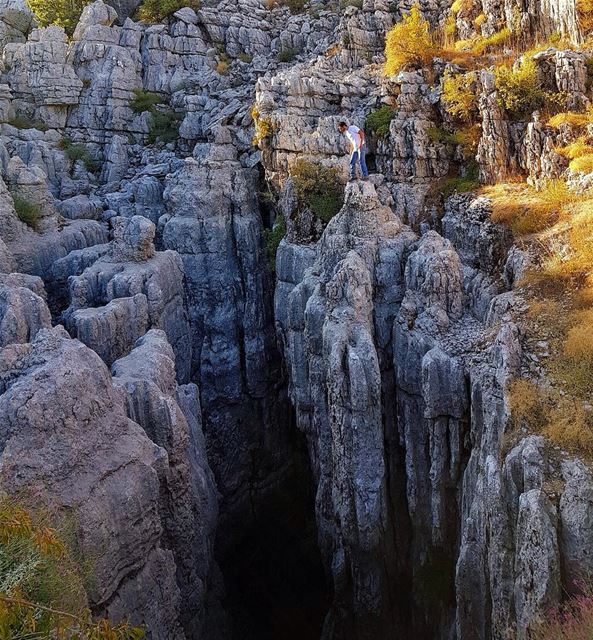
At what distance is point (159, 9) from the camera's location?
104ft

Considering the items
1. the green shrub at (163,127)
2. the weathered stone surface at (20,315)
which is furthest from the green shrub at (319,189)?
the green shrub at (163,127)

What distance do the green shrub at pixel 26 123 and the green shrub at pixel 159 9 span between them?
9362 mm

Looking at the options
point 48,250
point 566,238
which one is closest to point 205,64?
point 48,250

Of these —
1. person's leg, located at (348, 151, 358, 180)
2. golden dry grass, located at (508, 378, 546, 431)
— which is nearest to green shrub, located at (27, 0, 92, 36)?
person's leg, located at (348, 151, 358, 180)

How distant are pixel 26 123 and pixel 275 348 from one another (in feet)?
53.8

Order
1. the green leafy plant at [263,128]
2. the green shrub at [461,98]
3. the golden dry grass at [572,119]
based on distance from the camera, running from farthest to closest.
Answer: the green leafy plant at [263,128] < the green shrub at [461,98] < the golden dry grass at [572,119]

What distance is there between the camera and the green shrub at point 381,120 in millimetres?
19672

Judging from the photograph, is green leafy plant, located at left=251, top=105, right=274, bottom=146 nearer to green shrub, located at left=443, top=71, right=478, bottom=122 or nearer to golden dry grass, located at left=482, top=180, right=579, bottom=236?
green shrub, located at left=443, top=71, right=478, bottom=122

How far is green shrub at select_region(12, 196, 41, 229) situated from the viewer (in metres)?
19.2

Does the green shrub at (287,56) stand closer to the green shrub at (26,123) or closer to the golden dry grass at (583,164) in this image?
the green shrub at (26,123)

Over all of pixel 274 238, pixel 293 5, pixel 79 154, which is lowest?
pixel 274 238

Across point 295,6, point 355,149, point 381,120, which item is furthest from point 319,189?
point 295,6

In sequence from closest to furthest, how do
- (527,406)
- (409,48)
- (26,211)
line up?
(527,406), (26,211), (409,48)

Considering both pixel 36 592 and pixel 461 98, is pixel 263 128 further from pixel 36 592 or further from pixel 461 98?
pixel 36 592
